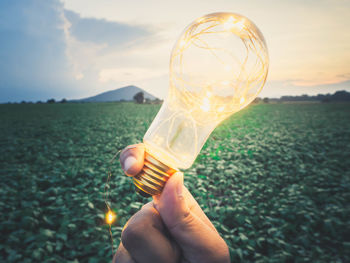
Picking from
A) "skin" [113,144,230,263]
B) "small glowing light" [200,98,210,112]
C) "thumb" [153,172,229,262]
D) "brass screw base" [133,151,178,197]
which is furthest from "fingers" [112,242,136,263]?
"small glowing light" [200,98,210,112]

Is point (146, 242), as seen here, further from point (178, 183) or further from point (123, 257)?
point (178, 183)

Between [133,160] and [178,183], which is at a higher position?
[133,160]

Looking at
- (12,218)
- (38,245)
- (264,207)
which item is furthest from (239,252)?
(12,218)

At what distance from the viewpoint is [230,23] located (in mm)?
1432

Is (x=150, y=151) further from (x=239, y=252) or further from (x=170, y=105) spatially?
(x=239, y=252)

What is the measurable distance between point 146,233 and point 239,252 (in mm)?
2077

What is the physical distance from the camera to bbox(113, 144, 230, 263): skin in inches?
49.2

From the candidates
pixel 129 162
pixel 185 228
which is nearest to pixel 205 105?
pixel 129 162

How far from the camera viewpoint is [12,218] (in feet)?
10.5

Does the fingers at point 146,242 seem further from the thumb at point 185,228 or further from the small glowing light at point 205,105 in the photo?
the small glowing light at point 205,105

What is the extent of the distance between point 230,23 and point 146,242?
1602mm

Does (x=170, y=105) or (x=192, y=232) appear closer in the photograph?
(x=192, y=232)

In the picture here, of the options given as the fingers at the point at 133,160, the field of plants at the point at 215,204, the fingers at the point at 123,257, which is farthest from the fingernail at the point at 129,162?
the field of plants at the point at 215,204

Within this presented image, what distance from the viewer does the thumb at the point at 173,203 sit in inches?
50.7
